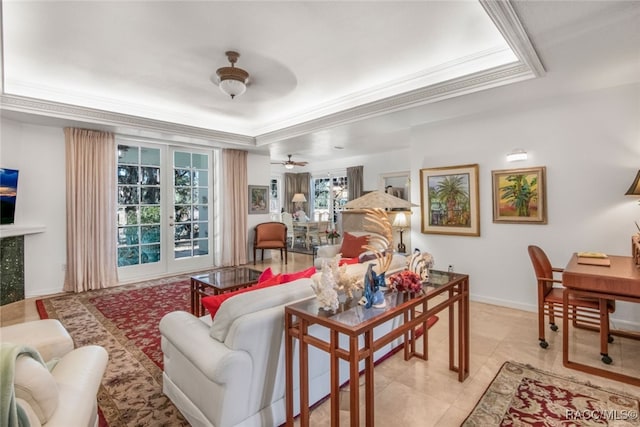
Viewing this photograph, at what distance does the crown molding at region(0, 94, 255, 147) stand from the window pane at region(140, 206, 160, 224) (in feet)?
4.21

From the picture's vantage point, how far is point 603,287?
2193 mm

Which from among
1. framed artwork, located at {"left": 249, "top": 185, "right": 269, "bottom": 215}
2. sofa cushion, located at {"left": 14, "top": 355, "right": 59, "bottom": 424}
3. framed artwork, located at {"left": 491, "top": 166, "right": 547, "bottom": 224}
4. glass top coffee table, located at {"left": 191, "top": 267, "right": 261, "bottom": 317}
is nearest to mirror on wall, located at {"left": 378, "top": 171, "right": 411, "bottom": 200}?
framed artwork, located at {"left": 249, "top": 185, "right": 269, "bottom": 215}

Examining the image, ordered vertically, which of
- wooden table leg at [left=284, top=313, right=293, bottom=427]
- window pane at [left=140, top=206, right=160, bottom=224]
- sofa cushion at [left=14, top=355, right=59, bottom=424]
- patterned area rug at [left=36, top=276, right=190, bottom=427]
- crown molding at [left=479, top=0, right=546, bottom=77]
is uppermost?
crown molding at [left=479, top=0, right=546, bottom=77]

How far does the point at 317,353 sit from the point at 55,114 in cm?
454

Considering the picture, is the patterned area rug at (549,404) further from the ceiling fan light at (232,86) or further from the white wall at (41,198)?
the white wall at (41,198)

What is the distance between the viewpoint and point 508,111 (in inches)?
145

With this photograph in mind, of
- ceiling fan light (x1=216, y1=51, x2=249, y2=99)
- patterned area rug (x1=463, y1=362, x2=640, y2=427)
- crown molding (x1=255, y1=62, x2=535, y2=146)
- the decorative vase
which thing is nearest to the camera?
the decorative vase

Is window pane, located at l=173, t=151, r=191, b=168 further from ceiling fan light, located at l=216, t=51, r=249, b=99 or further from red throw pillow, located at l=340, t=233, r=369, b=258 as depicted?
red throw pillow, located at l=340, t=233, r=369, b=258

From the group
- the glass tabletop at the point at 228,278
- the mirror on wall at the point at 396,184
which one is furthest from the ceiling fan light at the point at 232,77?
the mirror on wall at the point at 396,184

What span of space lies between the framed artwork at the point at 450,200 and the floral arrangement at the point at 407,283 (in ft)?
8.24

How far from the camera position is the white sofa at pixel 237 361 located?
1.52 metres

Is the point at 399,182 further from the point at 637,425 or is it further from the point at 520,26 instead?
the point at 637,425

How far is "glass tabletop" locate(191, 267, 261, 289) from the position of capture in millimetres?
3111

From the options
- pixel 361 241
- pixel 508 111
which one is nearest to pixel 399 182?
pixel 361 241
